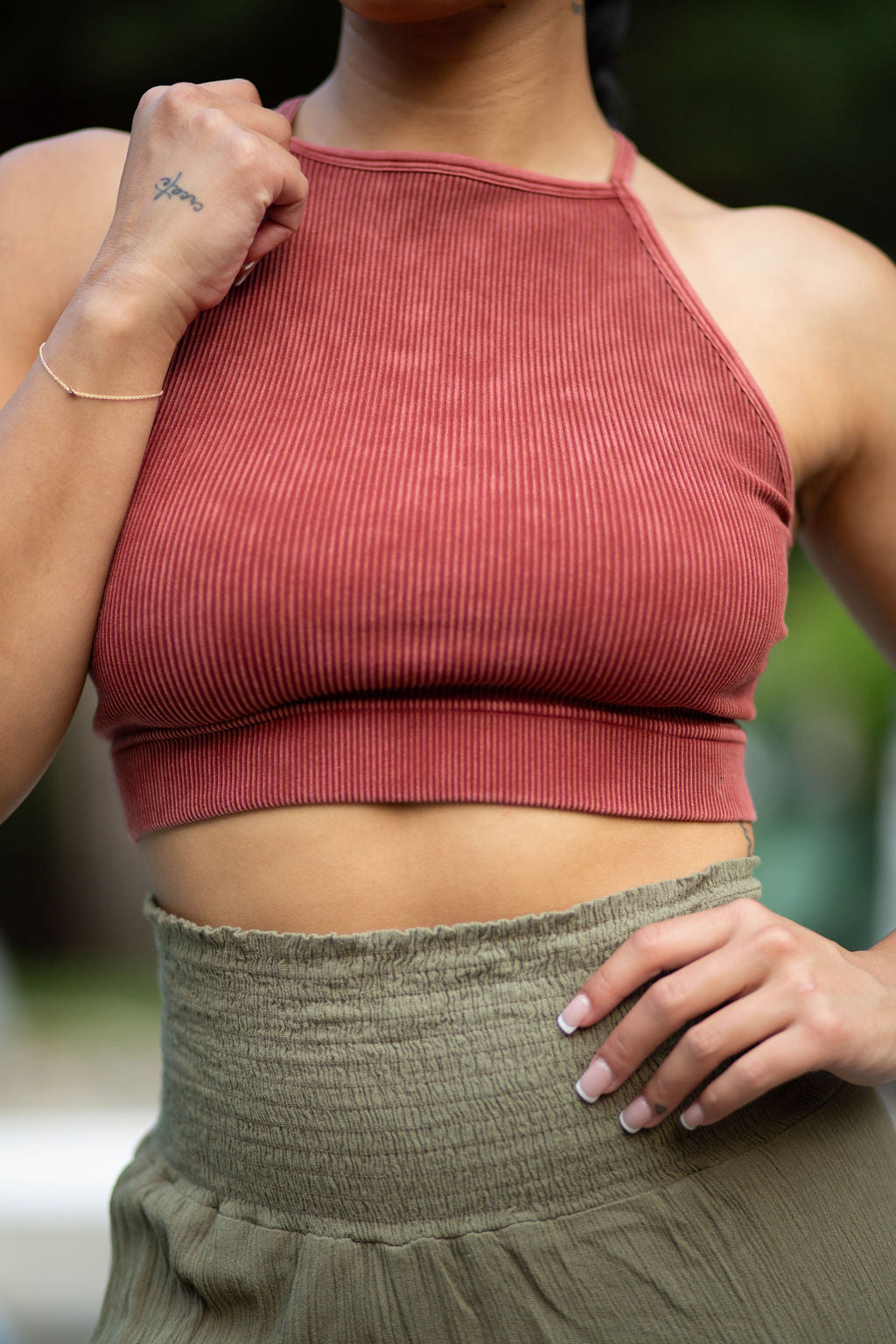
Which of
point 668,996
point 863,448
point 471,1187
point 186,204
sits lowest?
point 471,1187

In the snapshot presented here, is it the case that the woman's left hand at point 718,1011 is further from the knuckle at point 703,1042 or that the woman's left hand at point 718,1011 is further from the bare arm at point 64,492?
the bare arm at point 64,492

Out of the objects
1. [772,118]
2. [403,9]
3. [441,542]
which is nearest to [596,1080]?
[441,542]

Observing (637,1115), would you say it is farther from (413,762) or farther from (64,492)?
(64,492)

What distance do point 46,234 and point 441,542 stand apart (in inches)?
14.7

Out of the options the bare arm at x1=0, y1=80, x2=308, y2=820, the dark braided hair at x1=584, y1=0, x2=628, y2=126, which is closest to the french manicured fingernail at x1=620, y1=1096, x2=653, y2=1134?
the bare arm at x1=0, y1=80, x2=308, y2=820

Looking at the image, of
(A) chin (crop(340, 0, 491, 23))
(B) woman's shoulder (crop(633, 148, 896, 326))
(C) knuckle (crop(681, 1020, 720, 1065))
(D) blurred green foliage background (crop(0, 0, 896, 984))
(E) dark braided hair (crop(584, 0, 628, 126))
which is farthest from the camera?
(D) blurred green foliage background (crop(0, 0, 896, 984))

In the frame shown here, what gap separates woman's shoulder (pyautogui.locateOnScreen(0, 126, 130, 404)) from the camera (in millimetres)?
810

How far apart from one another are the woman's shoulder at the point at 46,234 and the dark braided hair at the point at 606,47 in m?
0.51

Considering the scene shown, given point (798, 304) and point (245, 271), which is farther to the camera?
point (798, 304)

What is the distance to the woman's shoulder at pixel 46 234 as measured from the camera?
810 millimetres

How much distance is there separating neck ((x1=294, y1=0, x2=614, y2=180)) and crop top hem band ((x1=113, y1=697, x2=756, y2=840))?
453 millimetres

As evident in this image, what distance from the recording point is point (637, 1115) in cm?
71

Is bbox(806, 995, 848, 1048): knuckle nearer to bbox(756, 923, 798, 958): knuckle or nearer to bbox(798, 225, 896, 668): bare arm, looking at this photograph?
bbox(756, 923, 798, 958): knuckle

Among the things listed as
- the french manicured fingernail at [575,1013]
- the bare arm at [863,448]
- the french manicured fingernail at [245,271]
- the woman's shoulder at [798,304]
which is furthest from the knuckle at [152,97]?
the french manicured fingernail at [575,1013]
